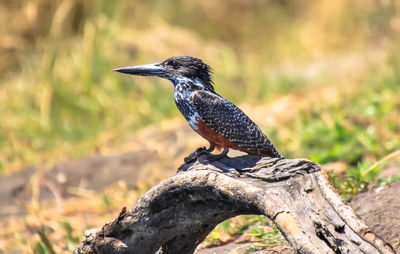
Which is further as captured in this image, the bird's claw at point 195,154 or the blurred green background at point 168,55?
the blurred green background at point 168,55

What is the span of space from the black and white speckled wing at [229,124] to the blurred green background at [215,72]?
3.10 feet

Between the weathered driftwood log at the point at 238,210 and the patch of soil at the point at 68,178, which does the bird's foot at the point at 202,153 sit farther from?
the patch of soil at the point at 68,178

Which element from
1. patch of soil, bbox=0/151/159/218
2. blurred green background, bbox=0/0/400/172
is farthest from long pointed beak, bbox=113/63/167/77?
patch of soil, bbox=0/151/159/218

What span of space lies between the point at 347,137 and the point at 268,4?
7882 millimetres

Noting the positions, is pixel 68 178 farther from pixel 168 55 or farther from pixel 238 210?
pixel 238 210

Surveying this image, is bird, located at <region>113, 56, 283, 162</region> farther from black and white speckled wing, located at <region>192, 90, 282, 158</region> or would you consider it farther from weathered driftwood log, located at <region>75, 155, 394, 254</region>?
weathered driftwood log, located at <region>75, 155, 394, 254</region>

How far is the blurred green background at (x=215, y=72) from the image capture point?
5723 millimetres

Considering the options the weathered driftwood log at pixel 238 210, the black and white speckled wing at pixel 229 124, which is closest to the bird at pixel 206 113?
the black and white speckled wing at pixel 229 124

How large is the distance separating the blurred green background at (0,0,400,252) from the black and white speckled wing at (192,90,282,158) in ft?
3.10

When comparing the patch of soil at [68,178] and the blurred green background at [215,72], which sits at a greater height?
the blurred green background at [215,72]

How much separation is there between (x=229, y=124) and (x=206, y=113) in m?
0.13

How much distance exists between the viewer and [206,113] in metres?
3.01

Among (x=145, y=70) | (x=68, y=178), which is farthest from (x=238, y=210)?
(x=68, y=178)

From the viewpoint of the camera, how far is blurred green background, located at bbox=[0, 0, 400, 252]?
572cm
